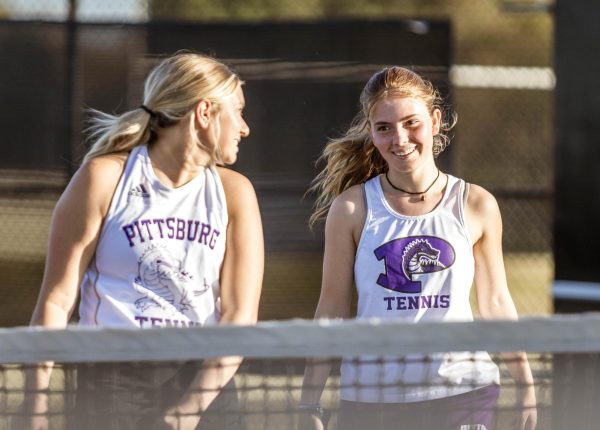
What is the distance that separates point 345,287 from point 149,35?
3855 millimetres

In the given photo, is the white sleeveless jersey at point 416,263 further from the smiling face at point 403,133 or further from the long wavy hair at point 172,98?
the long wavy hair at point 172,98

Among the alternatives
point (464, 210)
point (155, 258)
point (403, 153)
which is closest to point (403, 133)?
point (403, 153)

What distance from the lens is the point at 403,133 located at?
111 inches

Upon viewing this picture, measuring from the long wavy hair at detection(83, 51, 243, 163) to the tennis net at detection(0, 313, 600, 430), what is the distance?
0.72 meters

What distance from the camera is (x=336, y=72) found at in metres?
6.37

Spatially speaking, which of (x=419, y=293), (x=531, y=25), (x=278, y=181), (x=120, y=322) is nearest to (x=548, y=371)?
(x=419, y=293)

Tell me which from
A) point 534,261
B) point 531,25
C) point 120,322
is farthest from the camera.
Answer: point 531,25

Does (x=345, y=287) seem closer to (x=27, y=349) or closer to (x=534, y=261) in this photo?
(x=27, y=349)

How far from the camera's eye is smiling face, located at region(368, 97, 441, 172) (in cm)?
283

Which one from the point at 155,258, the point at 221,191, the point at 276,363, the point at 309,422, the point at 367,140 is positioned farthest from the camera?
the point at 367,140

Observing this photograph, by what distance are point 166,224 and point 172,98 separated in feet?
1.12

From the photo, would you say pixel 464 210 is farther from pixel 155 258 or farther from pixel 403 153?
pixel 155 258

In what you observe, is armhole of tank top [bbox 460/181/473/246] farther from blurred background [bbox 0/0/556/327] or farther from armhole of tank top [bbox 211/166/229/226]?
blurred background [bbox 0/0/556/327]

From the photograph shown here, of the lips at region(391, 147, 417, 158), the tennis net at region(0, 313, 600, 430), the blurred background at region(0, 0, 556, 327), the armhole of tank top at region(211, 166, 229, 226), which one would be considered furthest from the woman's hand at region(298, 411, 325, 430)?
the blurred background at region(0, 0, 556, 327)
